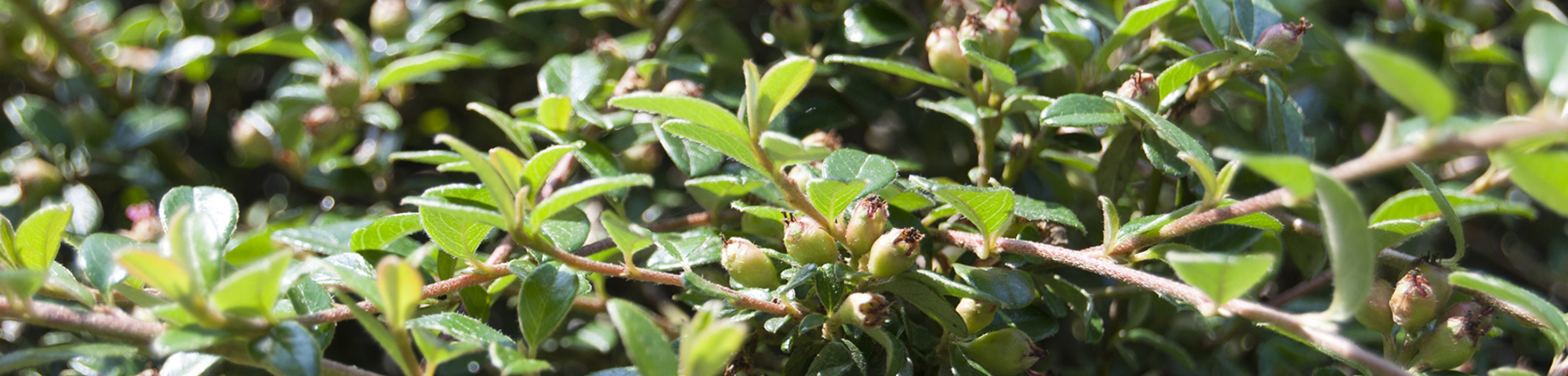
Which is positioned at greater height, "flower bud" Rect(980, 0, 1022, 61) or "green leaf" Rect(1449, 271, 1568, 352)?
"flower bud" Rect(980, 0, 1022, 61)

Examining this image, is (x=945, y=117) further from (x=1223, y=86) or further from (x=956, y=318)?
(x=956, y=318)

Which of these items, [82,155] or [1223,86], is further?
[82,155]

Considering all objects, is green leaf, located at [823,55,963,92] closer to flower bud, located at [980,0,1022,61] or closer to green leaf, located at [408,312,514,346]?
flower bud, located at [980,0,1022,61]

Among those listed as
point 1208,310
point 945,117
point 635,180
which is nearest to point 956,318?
point 1208,310

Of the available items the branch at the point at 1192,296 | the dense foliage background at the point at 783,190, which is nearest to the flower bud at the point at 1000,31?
the dense foliage background at the point at 783,190

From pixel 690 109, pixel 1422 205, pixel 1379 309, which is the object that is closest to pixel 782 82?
pixel 690 109

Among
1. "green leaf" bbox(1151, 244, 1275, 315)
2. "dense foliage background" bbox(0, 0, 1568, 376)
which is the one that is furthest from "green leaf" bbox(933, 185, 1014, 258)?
"green leaf" bbox(1151, 244, 1275, 315)
